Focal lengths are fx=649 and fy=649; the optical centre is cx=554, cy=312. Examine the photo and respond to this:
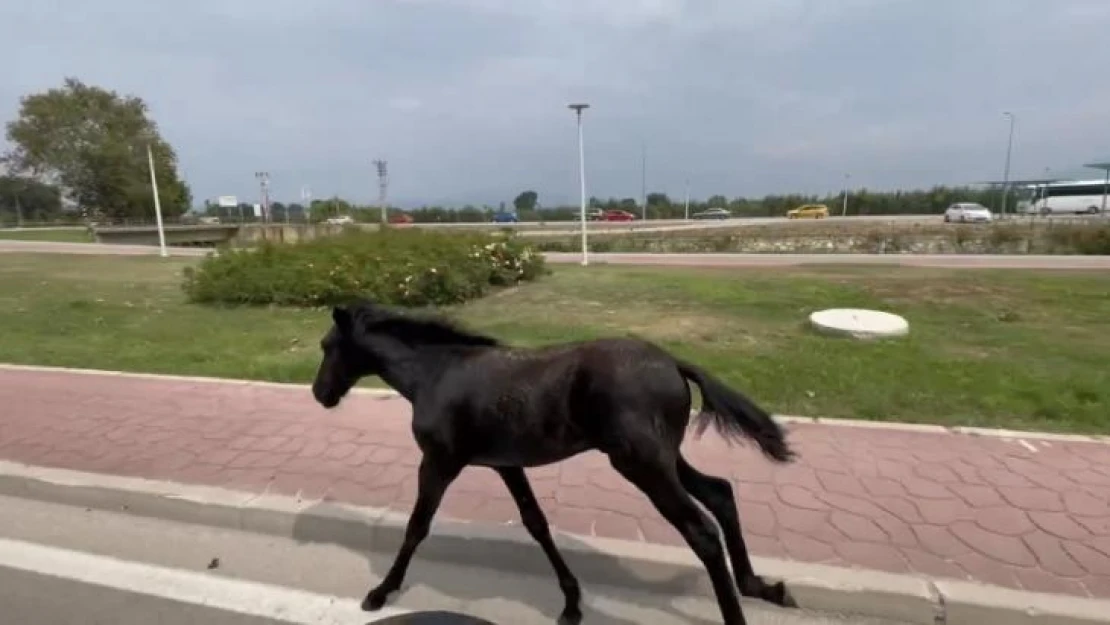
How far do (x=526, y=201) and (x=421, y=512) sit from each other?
82.1 m

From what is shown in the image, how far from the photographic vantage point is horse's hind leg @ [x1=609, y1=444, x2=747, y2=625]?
2352 millimetres

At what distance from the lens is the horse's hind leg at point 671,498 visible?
235cm

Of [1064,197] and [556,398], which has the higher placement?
[1064,197]

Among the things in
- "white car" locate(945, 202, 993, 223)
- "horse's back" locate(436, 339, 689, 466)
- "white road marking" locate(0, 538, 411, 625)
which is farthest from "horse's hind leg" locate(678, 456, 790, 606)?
"white car" locate(945, 202, 993, 223)

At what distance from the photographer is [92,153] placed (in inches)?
2210

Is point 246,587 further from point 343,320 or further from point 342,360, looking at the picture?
point 343,320

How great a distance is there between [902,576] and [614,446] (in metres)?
1.49

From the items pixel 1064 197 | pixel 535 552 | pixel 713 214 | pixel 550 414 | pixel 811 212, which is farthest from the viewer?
pixel 713 214

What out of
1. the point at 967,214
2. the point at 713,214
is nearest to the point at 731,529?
the point at 967,214

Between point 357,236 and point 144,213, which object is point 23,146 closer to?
point 144,213

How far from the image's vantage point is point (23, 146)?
2238 inches

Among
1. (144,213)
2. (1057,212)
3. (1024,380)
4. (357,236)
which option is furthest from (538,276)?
(144,213)

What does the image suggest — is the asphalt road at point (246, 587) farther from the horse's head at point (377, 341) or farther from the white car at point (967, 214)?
the white car at point (967, 214)

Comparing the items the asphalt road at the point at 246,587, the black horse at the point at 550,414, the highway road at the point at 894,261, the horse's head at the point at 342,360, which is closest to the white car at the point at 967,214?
the highway road at the point at 894,261
